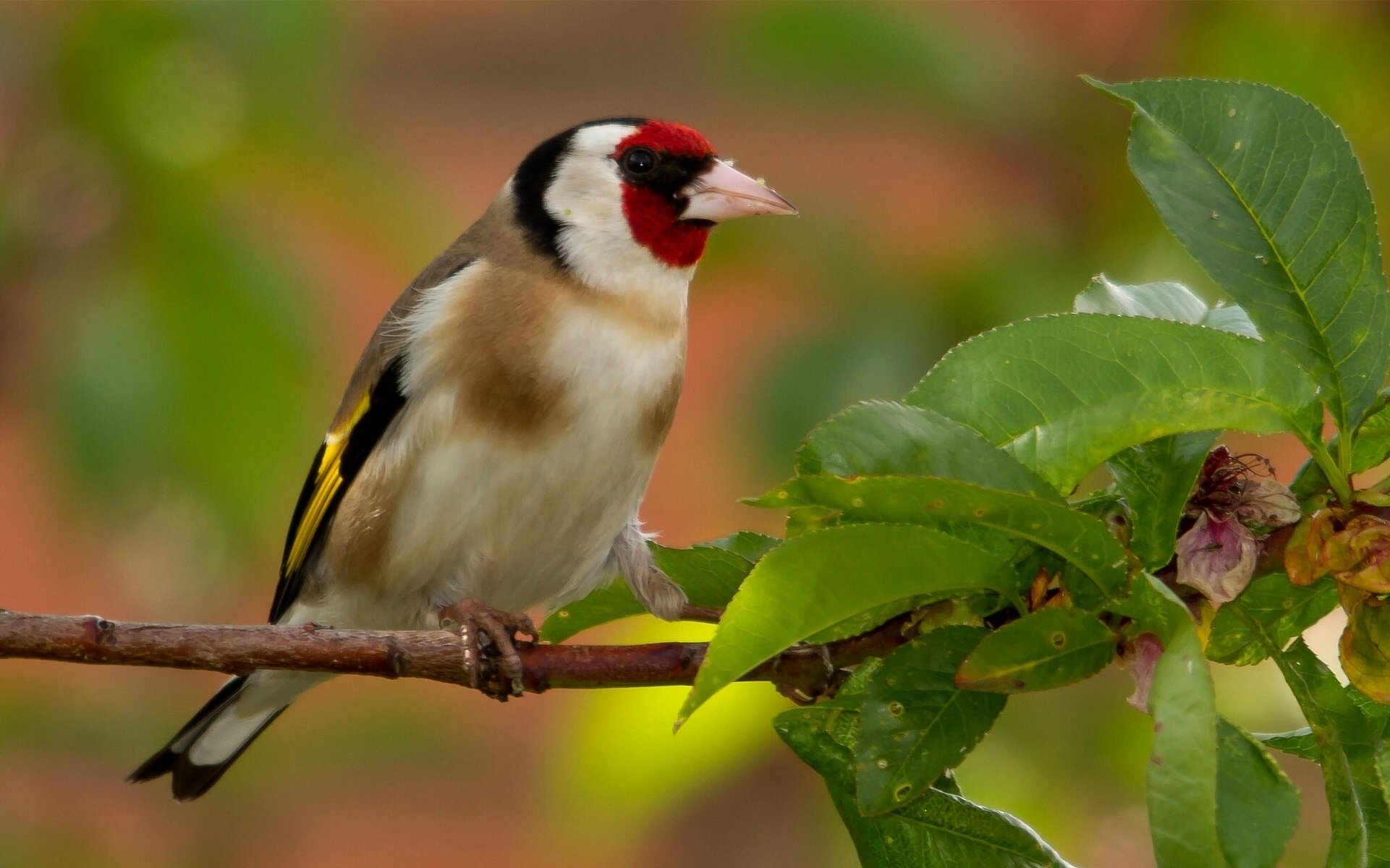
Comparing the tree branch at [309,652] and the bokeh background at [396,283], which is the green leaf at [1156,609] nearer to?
the tree branch at [309,652]

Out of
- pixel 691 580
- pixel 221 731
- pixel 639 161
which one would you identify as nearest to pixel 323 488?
pixel 221 731

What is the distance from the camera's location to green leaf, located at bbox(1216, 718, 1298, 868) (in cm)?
93

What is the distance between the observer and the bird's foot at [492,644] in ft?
4.78

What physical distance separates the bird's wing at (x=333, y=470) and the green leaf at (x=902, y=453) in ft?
4.27

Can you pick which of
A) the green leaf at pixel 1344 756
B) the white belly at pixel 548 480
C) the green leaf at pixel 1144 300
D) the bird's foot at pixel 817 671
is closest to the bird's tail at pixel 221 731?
the white belly at pixel 548 480

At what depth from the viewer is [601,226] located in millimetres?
2285

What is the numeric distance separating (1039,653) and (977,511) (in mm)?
140

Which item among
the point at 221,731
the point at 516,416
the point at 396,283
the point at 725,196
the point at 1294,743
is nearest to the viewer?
the point at 1294,743

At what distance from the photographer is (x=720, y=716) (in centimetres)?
188

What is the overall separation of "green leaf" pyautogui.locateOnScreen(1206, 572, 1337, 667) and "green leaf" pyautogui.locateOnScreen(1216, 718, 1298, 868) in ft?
0.45

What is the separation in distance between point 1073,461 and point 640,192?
1.41 meters

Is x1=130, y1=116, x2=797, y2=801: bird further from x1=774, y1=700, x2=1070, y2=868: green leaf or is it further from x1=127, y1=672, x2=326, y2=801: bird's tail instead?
x1=774, y1=700, x2=1070, y2=868: green leaf

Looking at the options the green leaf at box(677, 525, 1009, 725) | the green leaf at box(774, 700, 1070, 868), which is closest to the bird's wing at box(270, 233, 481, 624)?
the green leaf at box(774, 700, 1070, 868)

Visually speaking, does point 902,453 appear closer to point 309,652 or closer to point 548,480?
point 309,652
